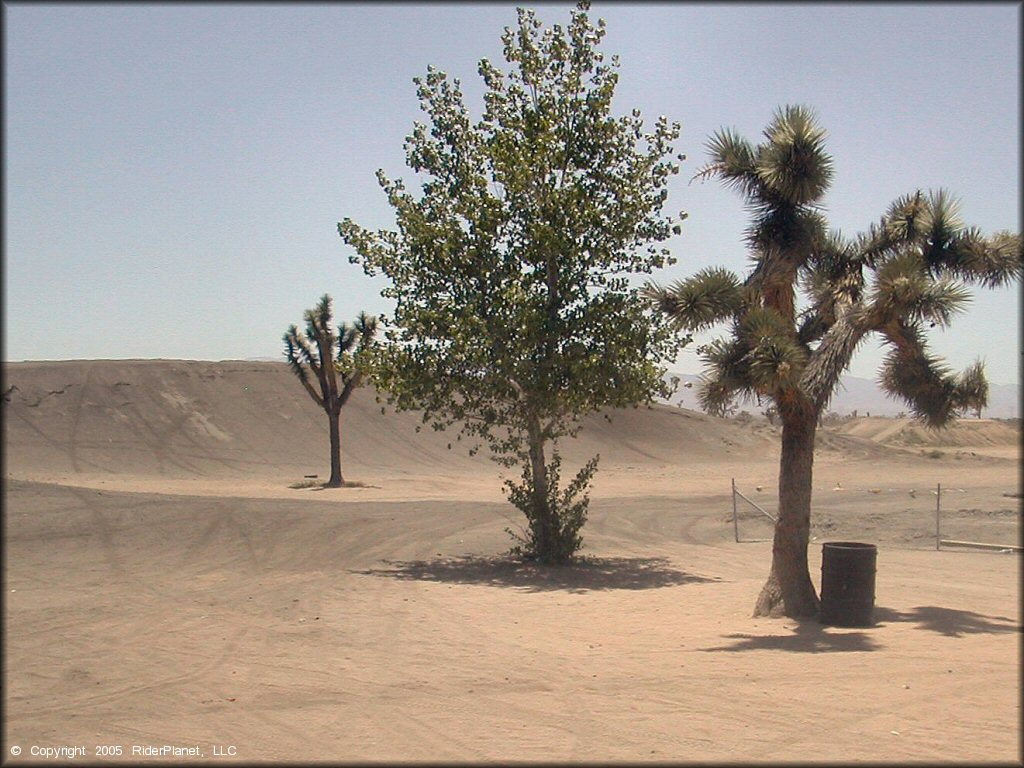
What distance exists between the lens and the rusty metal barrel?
12008mm

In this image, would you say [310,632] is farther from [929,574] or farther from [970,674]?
[929,574]

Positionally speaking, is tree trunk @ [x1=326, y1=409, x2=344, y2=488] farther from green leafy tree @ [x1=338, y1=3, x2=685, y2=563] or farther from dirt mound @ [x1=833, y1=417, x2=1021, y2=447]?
dirt mound @ [x1=833, y1=417, x2=1021, y2=447]

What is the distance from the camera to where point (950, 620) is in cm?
1233

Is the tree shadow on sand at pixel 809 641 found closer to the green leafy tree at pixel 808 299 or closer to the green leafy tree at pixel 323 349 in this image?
the green leafy tree at pixel 808 299

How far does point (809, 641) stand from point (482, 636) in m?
3.91

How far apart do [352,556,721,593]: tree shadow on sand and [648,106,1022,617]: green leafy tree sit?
14.0 feet

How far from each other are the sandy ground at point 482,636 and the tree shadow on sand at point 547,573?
0.10 m

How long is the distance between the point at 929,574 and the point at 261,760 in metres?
14.1

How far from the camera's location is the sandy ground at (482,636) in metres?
7.64

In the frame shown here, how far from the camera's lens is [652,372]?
17.7m

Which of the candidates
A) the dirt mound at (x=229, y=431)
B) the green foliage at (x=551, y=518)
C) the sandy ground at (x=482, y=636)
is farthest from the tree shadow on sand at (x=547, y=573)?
the dirt mound at (x=229, y=431)

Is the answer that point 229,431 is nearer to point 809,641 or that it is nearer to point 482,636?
point 482,636

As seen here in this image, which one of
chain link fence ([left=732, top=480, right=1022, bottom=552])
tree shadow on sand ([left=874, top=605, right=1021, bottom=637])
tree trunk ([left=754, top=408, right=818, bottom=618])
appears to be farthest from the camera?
chain link fence ([left=732, top=480, right=1022, bottom=552])

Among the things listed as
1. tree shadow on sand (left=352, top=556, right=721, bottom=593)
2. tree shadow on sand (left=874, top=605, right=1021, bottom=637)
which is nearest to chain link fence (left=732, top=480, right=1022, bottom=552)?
tree shadow on sand (left=352, top=556, right=721, bottom=593)
